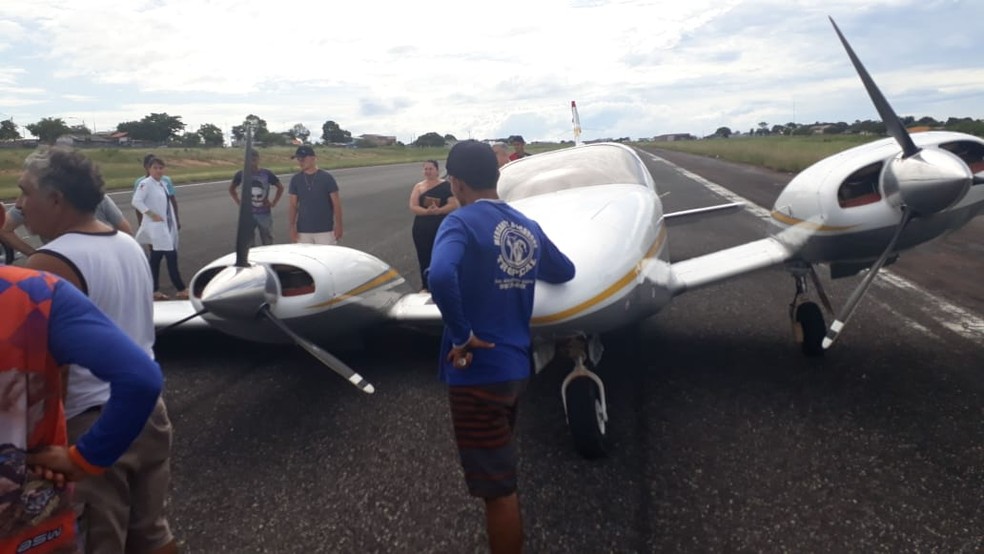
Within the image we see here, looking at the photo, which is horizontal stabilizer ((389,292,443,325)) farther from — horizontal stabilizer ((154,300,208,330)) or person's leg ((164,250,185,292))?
person's leg ((164,250,185,292))

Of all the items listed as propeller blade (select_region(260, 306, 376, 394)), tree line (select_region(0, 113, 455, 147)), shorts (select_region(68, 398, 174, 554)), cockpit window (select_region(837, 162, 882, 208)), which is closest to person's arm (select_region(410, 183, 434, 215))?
propeller blade (select_region(260, 306, 376, 394))

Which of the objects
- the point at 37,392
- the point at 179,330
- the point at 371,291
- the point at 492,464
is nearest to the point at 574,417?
the point at 492,464

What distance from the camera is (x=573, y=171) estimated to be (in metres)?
6.25

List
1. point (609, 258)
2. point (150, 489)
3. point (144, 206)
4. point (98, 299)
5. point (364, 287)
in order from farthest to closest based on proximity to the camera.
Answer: point (144, 206) → point (364, 287) → point (609, 258) → point (150, 489) → point (98, 299)

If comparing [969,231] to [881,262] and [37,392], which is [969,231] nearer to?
[881,262]

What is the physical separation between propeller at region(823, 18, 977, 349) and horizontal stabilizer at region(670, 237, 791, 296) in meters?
0.85

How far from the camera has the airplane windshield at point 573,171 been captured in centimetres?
610

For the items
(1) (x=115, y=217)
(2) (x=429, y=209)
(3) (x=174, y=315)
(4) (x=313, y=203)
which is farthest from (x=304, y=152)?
(1) (x=115, y=217)

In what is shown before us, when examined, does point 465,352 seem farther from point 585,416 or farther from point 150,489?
point 585,416

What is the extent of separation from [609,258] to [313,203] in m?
4.49

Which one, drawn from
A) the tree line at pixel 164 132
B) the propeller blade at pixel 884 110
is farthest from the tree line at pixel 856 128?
the tree line at pixel 164 132

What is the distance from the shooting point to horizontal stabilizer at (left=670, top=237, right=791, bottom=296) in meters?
5.47

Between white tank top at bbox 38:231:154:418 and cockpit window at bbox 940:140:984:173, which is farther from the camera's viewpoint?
cockpit window at bbox 940:140:984:173

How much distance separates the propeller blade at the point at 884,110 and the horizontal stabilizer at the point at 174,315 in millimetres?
5641
